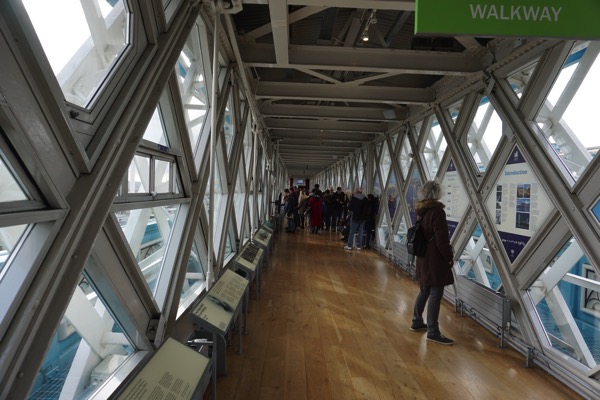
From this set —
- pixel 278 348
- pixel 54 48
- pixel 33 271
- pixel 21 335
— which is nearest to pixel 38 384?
pixel 21 335

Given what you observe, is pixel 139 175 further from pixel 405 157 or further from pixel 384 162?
pixel 384 162

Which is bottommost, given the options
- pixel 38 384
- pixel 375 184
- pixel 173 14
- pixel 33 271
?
pixel 38 384

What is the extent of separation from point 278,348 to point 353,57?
3.20 meters

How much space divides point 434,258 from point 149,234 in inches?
103

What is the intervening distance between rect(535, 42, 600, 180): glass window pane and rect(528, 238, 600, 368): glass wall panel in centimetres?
73

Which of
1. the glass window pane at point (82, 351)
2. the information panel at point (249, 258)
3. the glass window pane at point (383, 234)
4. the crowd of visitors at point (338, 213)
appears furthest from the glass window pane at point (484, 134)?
the glass window pane at point (82, 351)

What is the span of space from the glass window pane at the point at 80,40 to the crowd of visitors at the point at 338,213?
6565 mm

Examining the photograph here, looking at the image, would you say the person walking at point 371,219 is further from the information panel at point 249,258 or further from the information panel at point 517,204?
the information panel at point 517,204

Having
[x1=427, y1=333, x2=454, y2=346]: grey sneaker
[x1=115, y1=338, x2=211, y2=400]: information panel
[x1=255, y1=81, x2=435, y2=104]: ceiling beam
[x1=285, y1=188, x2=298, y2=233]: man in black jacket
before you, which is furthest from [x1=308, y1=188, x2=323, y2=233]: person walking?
[x1=115, y1=338, x2=211, y2=400]: information panel

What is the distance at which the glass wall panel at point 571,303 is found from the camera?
8.93ft

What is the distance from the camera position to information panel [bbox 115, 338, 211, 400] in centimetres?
136

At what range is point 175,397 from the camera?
146 centimetres

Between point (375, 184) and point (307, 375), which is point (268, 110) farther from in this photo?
point (307, 375)

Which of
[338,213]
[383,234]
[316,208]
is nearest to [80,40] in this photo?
[383,234]
